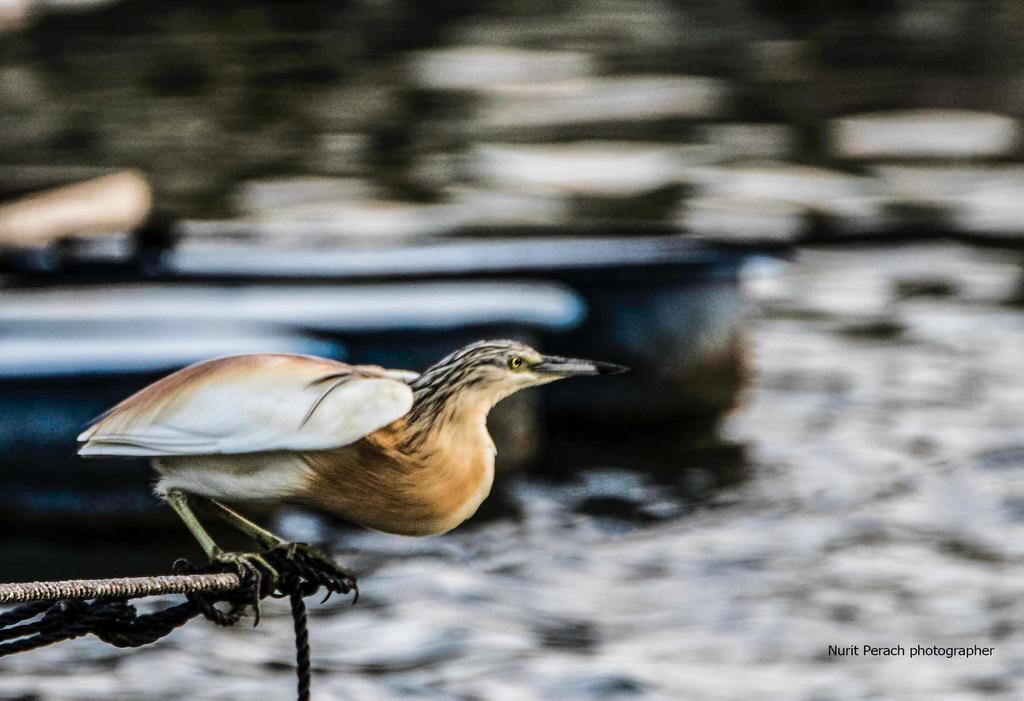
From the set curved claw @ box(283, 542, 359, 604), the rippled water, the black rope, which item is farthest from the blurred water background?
curved claw @ box(283, 542, 359, 604)

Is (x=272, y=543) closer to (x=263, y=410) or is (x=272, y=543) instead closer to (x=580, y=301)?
(x=263, y=410)

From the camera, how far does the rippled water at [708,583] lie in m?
4.00

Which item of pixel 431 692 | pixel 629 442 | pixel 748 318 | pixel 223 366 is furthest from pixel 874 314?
pixel 223 366

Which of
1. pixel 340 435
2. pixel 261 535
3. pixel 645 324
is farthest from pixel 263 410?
pixel 645 324

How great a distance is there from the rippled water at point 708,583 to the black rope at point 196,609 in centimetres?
213

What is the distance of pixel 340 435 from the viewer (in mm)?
1479

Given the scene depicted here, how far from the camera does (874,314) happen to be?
27.0ft

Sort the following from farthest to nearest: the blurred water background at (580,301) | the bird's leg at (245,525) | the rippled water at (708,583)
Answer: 1. the blurred water background at (580,301)
2. the rippled water at (708,583)
3. the bird's leg at (245,525)

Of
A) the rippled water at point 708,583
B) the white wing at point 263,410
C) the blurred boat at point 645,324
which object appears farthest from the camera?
the blurred boat at point 645,324

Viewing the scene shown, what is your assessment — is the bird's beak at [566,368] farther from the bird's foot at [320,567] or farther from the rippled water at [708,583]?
the rippled water at [708,583]

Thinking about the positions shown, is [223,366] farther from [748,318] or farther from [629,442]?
[748,318]

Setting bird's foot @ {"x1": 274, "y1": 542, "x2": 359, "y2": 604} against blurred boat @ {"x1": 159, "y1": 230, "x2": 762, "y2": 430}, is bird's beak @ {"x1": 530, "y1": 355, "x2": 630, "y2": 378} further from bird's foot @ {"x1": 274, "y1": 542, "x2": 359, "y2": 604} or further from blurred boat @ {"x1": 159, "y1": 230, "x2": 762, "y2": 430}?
blurred boat @ {"x1": 159, "y1": 230, "x2": 762, "y2": 430}

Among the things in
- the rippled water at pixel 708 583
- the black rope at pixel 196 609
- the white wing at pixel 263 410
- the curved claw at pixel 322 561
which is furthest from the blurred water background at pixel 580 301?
the white wing at pixel 263 410

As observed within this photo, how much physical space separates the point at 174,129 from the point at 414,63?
1.84 meters
